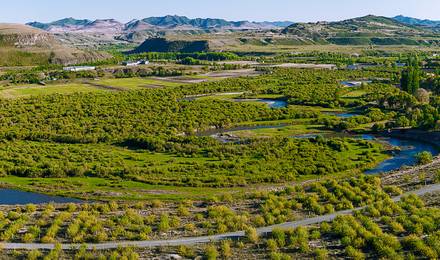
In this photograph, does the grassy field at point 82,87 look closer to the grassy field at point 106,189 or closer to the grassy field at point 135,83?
the grassy field at point 135,83

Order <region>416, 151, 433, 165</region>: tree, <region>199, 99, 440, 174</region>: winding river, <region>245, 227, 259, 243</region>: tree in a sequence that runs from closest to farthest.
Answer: <region>245, 227, 259, 243</region>: tree, <region>416, 151, 433, 165</region>: tree, <region>199, 99, 440, 174</region>: winding river

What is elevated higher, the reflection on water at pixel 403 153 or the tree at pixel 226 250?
the tree at pixel 226 250

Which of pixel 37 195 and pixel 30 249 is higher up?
pixel 30 249

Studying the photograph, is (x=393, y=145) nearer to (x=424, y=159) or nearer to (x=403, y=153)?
(x=403, y=153)

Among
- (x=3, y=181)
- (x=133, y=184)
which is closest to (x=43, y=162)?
(x=3, y=181)

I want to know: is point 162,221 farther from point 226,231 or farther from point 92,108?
point 92,108

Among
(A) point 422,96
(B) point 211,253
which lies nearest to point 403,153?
(A) point 422,96

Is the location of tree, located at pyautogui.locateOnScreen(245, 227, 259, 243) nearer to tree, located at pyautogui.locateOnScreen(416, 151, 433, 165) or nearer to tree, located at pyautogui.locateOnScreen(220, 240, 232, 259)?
tree, located at pyautogui.locateOnScreen(220, 240, 232, 259)

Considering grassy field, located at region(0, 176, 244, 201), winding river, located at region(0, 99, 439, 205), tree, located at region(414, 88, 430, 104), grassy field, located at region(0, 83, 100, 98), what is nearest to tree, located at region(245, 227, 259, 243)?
grassy field, located at region(0, 176, 244, 201)

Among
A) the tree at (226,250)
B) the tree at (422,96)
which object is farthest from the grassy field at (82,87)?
the tree at (226,250)

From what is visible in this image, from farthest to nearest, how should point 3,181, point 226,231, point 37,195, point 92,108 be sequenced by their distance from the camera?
point 92,108, point 3,181, point 37,195, point 226,231

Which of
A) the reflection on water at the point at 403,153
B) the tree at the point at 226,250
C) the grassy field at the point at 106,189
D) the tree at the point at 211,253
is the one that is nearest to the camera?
the tree at the point at 211,253
